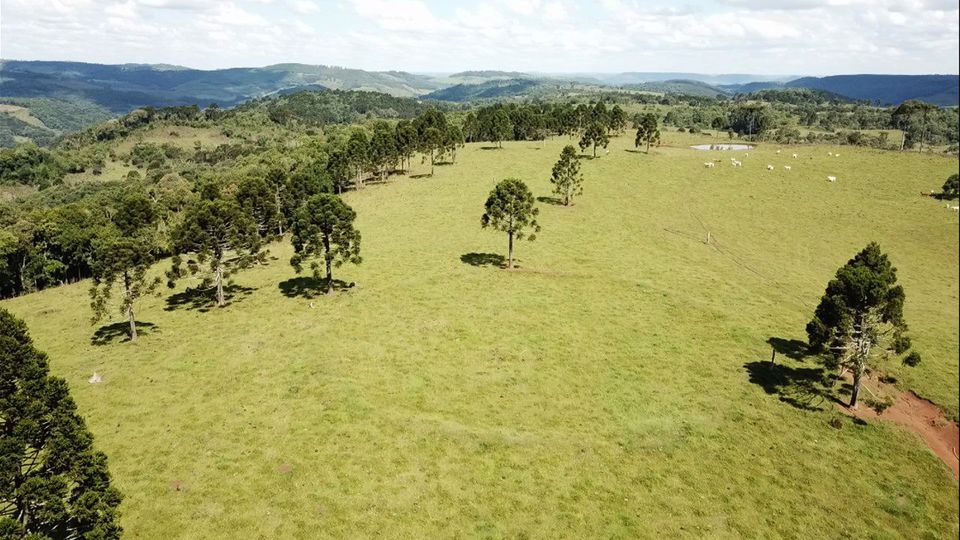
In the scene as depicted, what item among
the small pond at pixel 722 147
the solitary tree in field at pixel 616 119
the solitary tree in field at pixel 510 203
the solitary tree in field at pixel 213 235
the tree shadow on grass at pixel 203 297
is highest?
the solitary tree in field at pixel 616 119

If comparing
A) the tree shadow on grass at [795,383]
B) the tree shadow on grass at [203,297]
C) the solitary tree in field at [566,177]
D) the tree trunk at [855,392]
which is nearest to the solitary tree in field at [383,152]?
the solitary tree in field at [566,177]

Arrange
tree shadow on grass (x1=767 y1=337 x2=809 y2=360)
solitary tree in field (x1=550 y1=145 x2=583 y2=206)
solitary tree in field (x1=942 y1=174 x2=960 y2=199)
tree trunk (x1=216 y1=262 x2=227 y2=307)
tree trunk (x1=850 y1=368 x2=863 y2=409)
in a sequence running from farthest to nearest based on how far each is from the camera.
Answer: solitary tree in field (x1=550 y1=145 x2=583 y2=206) < solitary tree in field (x1=942 y1=174 x2=960 y2=199) < tree trunk (x1=216 y1=262 x2=227 y2=307) < tree shadow on grass (x1=767 y1=337 x2=809 y2=360) < tree trunk (x1=850 y1=368 x2=863 y2=409)

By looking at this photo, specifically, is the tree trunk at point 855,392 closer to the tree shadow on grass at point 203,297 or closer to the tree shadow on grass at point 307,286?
the tree shadow on grass at point 307,286

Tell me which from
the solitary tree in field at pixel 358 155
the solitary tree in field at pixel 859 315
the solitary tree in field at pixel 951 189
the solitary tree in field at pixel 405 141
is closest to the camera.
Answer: the solitary tree in field at pixel 859 315

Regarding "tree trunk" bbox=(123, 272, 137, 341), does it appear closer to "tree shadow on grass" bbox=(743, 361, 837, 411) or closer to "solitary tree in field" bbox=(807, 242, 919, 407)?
"tree shadow on grass" bbox=(743, 361, 837, 411)

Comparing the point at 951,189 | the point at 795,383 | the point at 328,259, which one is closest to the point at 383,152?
the point at 328,259

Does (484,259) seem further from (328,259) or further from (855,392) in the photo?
(855,392)

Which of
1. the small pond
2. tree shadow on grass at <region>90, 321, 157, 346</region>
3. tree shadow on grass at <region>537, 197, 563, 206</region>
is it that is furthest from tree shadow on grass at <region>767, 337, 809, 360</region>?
the small pond
